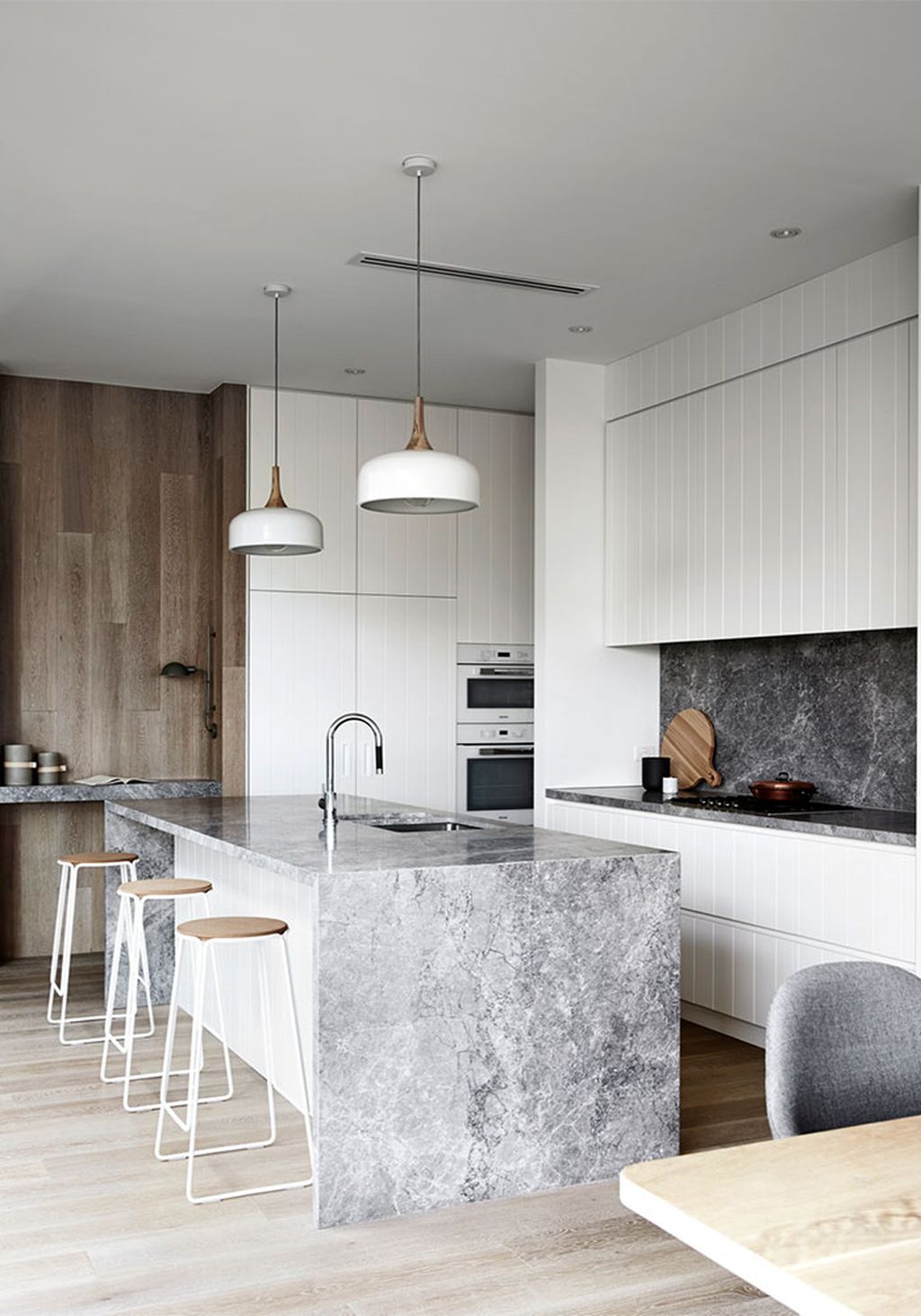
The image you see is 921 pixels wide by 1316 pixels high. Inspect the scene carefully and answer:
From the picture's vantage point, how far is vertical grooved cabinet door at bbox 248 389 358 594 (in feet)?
20.2

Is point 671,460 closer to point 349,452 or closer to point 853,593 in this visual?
point 853,593

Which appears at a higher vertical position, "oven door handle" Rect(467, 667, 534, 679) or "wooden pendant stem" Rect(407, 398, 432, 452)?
"wooden pendant stem" Rect(407, 398, 432, 452)

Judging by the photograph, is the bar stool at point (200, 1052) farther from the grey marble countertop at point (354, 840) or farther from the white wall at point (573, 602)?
the white wall at point (573, 602)

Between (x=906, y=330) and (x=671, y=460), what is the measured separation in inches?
52.6

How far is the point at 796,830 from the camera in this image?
427 cm

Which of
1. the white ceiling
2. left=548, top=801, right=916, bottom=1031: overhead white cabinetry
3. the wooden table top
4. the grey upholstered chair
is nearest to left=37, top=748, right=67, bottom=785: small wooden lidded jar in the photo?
the white ceiling

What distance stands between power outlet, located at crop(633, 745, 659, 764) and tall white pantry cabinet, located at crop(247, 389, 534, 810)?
107cm

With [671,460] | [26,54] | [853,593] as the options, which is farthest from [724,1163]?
[671,460]

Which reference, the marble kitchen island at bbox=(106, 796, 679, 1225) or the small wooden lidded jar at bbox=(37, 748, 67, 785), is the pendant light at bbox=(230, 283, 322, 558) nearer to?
the marble kitchen island at bbox=(106, 796, 679, 1225)

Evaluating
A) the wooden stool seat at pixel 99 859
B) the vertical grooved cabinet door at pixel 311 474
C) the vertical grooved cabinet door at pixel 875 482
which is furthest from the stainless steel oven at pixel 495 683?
the vertical grooved cabinet door at pixel 875 482

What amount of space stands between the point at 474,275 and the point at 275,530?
3.73ft

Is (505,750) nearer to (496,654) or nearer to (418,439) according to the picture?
(496,654)

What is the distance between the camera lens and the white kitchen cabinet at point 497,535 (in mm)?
6652

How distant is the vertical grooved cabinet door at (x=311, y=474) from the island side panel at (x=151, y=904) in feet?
4.66
